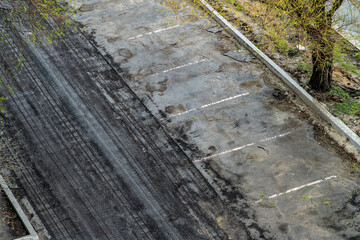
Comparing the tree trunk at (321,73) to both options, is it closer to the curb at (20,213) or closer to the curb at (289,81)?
the curb at (289,81)

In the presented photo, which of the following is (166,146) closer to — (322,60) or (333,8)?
(322,60)

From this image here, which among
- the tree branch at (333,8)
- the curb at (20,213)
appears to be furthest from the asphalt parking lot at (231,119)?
the curb at (20,213)

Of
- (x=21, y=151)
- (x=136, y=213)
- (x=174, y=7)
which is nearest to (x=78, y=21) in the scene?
(x=174, y=7)

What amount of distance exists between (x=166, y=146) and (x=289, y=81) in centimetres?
451

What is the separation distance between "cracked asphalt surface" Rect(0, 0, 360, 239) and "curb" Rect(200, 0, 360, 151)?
0.27m

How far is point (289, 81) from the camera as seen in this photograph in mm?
15148

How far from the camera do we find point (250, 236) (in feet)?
36.8

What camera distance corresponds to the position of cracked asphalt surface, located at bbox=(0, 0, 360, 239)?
11477 mm

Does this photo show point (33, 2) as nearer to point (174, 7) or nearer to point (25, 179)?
point (25, 179)

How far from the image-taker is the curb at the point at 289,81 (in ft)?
44.4

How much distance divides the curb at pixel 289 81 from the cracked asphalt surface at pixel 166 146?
0.27 meters

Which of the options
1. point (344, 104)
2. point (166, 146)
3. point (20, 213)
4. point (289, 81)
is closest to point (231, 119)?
point (166, 146)

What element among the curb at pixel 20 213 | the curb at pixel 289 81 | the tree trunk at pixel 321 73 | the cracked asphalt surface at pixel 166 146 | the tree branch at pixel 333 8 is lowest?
the curb at pixel 20 213

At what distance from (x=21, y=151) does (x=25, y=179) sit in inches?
39.0
